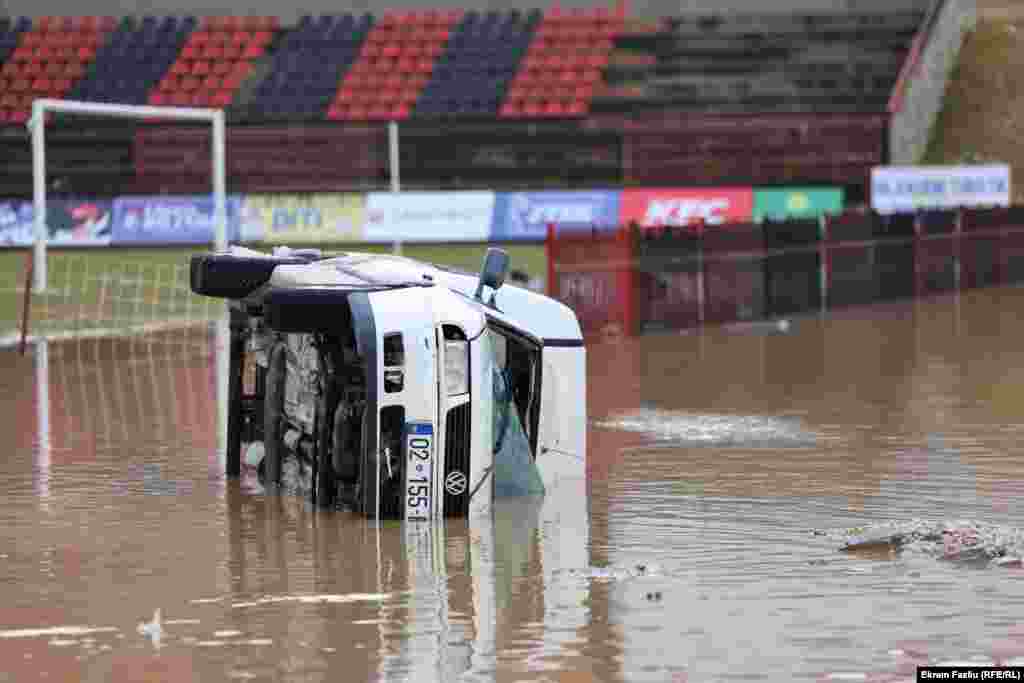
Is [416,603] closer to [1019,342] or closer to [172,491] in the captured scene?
[172,491]

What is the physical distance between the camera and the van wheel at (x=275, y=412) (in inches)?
614

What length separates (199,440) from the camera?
19625 mm

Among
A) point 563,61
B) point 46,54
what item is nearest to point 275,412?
point 563,61

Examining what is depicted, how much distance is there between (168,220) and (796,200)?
15244mm

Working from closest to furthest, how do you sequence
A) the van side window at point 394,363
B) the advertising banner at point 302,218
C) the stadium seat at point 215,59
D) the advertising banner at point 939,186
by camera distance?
the van side window at point 394,363, the advertising banner at point 939,186, the advertising banner at point 302,218, the stadium seat at point 215,59

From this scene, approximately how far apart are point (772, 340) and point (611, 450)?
41.3ft

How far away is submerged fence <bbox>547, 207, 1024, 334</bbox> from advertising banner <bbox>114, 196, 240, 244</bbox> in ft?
61.5

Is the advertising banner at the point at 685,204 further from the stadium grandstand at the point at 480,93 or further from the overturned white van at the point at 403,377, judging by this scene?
the overturned white van at the point at 403,377

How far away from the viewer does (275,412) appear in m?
15.8

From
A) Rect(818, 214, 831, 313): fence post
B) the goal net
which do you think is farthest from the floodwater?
Rect(818, 214, 831, 313): fence post

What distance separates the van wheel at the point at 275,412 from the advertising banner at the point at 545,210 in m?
35.6

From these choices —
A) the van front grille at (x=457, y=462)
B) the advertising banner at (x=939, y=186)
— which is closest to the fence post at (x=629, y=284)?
the advertising banner at (x=939, y=186)

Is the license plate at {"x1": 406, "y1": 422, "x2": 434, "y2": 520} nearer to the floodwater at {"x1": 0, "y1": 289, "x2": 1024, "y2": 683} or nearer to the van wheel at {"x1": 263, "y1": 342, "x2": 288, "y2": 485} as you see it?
the floodwater at {"x1": 0, "y1": 289, "x2": 1024, "y2": 683}

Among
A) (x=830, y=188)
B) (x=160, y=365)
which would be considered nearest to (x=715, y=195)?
(x=830, y=188)
